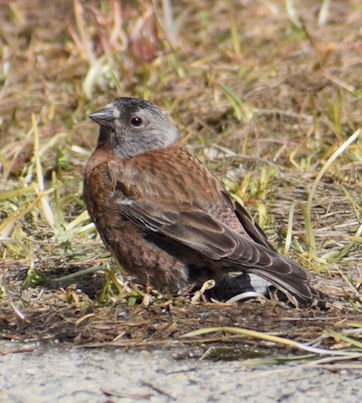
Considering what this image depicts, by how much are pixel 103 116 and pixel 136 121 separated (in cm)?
26

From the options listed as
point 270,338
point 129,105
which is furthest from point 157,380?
point 129,105

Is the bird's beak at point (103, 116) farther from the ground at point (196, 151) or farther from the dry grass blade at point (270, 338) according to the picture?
the dry grass blade at point (270, 338)

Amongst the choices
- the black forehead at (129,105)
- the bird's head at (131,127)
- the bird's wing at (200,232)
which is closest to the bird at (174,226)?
the bird's wing at (200,232)

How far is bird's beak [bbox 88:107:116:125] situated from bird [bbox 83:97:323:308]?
25 centimetres

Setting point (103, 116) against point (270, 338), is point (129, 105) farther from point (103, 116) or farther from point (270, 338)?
point (270, 338)

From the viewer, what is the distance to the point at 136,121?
5371mm

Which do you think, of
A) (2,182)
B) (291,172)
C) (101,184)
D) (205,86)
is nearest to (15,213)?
(101,184)

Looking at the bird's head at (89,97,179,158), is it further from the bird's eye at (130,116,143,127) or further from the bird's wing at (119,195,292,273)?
the bird's wing at (119,195,292,273)

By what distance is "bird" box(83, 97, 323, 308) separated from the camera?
174 inches

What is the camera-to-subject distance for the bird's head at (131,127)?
5254mm

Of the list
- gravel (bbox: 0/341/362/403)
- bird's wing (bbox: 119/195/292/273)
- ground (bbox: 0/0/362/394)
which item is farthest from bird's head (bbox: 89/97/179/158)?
gravel (bbox: 0/341/362/403)

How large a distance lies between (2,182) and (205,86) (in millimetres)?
2665

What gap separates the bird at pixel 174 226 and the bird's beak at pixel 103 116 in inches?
10.0

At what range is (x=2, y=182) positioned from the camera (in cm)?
658
